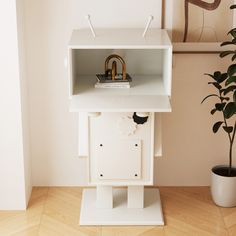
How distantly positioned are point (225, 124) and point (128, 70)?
2.19 feet

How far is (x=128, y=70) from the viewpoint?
3.45m

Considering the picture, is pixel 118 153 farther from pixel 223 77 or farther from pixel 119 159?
pixel 223 77

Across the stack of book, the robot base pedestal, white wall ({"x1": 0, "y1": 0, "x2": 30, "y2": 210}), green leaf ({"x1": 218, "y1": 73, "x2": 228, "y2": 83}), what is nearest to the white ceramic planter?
the robot base pedestal

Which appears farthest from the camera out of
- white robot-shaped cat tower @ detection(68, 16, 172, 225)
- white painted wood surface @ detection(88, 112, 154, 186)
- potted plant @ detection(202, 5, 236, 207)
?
potted plant @ detection(202, 5, 236, 207)

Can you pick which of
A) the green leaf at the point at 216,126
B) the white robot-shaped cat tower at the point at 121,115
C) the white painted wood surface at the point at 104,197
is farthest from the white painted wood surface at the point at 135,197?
the green leaf at the point at 216,126

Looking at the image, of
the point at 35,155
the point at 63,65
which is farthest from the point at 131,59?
Answer: the point at 35,155

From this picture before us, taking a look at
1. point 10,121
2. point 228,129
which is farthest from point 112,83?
point 228,129

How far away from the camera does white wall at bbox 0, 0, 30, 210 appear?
3.13m

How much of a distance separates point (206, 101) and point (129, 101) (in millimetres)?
754

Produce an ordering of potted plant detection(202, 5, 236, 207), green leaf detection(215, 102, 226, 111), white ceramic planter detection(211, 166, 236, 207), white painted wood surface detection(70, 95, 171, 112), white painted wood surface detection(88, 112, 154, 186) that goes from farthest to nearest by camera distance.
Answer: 1. white ceramic planter detection(211, 166, 236, 207)
2. green leaf detection(215, 102, 226, 111)
3. potted plant detection(202, 5, 236, 207)
4. white painted wood surface detection(88, 112, 154, 186)
5. white painted wood surface detection(70, 95, 171, 112)

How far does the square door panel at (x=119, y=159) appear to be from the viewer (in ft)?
10.3

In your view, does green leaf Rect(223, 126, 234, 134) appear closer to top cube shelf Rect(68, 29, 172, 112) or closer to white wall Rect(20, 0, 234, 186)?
white wall Rect(20, 0, 234, 186)

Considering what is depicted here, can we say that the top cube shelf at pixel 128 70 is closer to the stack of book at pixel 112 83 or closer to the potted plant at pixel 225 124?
the stack of book at pixel 112 83

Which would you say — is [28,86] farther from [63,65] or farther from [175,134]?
[175,134]
